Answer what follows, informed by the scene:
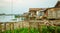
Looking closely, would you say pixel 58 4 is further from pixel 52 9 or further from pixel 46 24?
pixel 46 24

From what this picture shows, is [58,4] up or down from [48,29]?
up

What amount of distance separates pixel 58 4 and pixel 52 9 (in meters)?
0.72

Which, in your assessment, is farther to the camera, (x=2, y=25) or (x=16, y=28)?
(x=16, y=28)

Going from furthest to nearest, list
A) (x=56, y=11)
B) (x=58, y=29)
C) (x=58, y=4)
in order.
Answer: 1. (x=58, y=4)
2. (x=56, y=11)
3. (x=58, y=29)

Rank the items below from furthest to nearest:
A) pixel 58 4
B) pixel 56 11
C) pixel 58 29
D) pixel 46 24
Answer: pixel 58 4 → pixel 56 11 → pixel 46 24 → pixel 58 29

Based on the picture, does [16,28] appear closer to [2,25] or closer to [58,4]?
[2,25]

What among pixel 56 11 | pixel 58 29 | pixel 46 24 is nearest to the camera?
pixel 58 29

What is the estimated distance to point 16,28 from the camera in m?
3.50

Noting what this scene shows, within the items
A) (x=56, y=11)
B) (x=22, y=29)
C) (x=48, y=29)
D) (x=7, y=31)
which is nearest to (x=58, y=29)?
(x=48, y=29)

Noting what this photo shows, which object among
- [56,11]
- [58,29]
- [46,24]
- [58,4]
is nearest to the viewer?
[58,29]

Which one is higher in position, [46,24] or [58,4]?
[58,4]

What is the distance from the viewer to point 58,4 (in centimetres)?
667

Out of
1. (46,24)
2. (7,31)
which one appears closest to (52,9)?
(46,24)

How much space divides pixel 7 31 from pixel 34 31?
58cm
